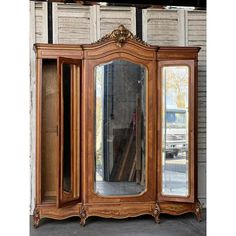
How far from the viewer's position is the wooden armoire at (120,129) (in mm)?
4512

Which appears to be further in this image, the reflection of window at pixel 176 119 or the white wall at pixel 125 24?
the white wall at pixel 125 24

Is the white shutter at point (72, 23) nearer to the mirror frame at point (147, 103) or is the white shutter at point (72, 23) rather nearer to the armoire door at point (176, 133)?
the mirror frame at point (147, 103)

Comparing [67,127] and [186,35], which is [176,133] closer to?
[67,127]

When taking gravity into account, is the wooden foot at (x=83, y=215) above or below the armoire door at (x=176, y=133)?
below

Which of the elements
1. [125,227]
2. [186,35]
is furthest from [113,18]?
[125,227]

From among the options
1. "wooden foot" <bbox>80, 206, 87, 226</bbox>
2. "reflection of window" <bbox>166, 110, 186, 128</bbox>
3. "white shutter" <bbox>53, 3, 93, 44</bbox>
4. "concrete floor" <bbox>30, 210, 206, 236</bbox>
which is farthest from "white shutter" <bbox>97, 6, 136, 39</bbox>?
"concrete floor" <bbox>30, 210, 206, 236</bbox>

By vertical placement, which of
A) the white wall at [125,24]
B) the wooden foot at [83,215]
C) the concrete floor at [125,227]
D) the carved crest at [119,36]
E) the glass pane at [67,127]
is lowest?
the concrete floor at [125,227]

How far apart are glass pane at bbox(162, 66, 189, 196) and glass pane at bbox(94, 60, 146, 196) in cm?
27

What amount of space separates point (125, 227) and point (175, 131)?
4.39ft

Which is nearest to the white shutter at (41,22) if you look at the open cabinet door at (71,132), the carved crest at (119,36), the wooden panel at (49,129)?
the wooden panel at (49,129)

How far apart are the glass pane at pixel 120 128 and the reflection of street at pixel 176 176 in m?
0.29

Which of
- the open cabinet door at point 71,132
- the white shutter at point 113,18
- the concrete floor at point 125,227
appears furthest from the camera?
the white shutter at point 113,18

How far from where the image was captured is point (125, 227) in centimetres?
455
